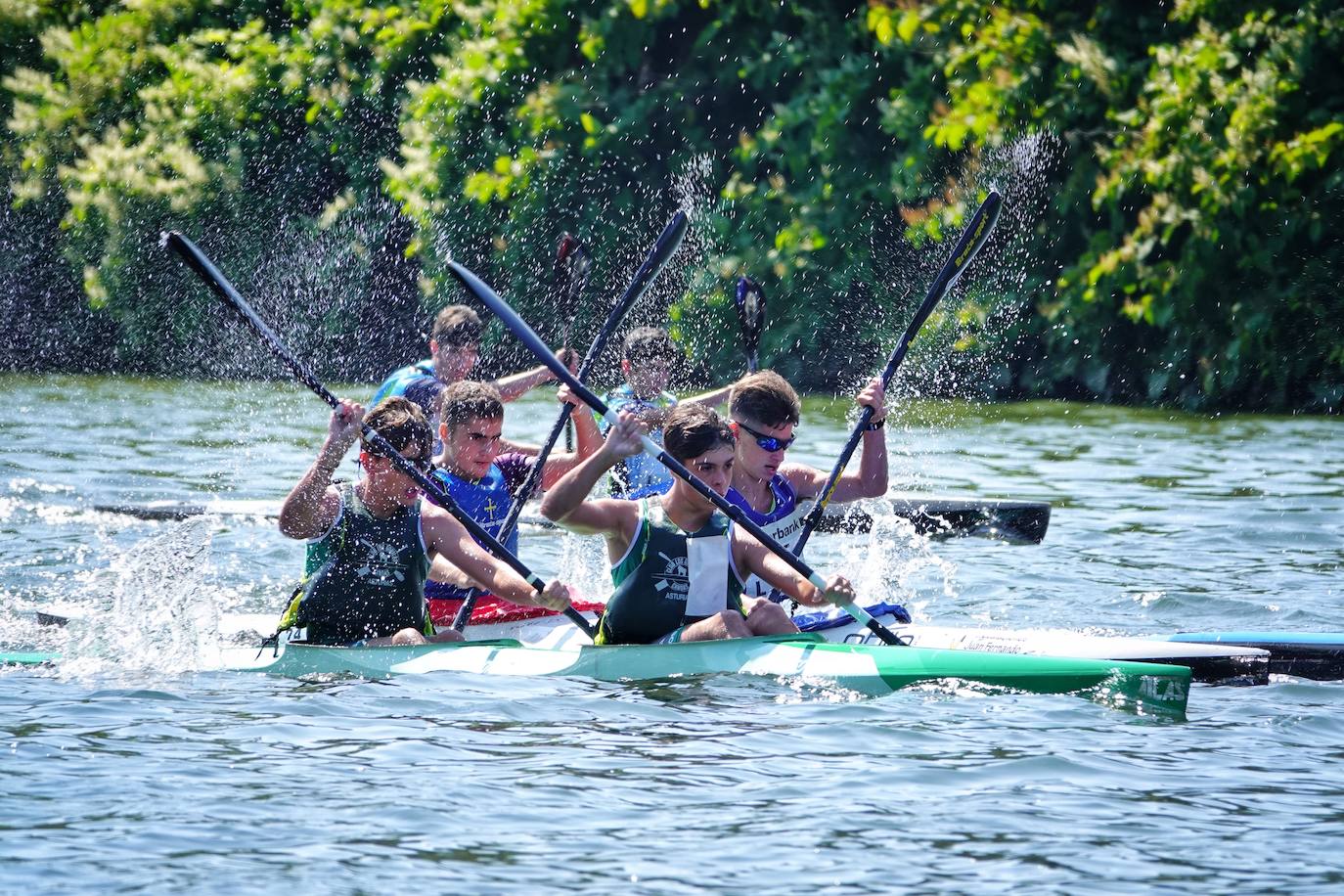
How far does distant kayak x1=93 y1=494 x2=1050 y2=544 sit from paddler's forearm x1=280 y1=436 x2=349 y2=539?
4.57 m

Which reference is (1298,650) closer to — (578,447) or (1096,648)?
(1096,648)

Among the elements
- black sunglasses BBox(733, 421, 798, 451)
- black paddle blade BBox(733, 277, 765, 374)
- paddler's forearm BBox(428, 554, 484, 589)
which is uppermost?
black paddle blade BBox(733, 277, 765, 374)

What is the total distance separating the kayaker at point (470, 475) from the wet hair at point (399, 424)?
0.32m

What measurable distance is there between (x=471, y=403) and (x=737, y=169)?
16.3m

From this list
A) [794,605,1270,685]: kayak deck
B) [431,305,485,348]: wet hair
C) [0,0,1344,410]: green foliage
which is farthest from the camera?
[0,0,1344,410]: green foliage

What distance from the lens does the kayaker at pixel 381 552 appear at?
6285 millimetres

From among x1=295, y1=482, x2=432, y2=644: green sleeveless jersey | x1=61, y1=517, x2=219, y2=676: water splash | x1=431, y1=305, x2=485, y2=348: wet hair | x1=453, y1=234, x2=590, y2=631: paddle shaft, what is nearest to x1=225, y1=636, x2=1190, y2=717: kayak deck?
x1=295, y1=482, x2=432, y2=644: green sleeveless jersey

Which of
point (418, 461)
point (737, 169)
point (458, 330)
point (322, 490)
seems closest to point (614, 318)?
point (458, 330)

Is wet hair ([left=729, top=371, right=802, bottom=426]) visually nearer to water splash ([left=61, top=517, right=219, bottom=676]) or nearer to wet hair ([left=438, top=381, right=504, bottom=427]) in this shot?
wet hair ([left=438, top=381, right=504, bottom=427])

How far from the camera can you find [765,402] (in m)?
6.67

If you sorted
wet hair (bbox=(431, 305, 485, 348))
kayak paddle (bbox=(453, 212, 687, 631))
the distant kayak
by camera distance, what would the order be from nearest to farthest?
1. kayak paddle (bbox=(453, 212, 687, 631))
2. wet hair (bbox=(431, 305, 485, 348))
3. the distant kayak

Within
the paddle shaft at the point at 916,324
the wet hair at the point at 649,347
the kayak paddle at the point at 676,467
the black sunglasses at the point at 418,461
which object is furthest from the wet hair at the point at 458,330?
the paddle shaft at the point at 916,324

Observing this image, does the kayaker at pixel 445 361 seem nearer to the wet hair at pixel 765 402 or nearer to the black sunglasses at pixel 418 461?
the black sunglasses at pixel 418 461

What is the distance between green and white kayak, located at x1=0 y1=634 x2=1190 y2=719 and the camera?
19.9 feet
